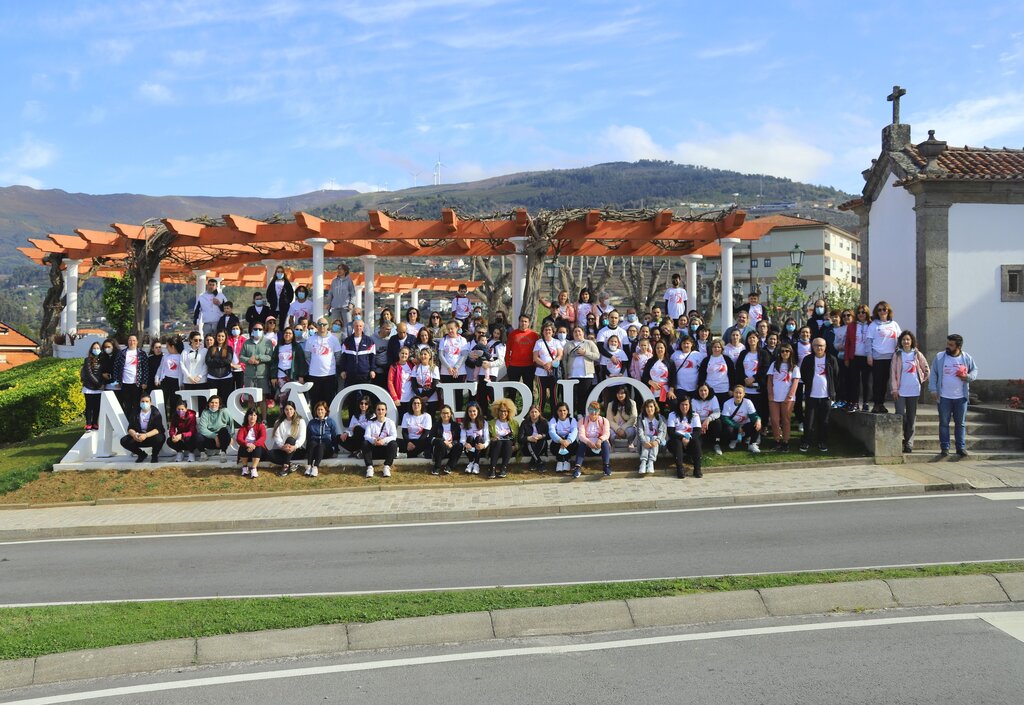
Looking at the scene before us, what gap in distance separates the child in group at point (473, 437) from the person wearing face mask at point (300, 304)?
19.0 ft

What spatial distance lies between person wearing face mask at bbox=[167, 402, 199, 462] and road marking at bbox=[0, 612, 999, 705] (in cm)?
909

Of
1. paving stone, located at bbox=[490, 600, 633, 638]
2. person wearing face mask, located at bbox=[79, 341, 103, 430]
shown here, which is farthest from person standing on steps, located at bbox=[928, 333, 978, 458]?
person wearing face mask, located at bbox=[79, 341, 103, 430]

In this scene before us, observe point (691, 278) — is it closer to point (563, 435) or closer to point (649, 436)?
point (649, 436)

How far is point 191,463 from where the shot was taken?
47.0 feet

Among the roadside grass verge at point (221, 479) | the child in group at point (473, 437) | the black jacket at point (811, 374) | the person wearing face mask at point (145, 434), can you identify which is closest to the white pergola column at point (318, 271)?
the person wearing face mask at point (145, 434)

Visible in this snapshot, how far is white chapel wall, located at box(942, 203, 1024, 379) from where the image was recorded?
17.1 m

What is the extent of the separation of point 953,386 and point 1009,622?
807 centimetres

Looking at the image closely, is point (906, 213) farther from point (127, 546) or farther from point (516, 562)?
point (127, 546)

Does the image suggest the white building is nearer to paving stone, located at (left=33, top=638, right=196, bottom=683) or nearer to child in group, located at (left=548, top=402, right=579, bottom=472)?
child in group, located at (left=548, top=402, right=579, bottom=472)

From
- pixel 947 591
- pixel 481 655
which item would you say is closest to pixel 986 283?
pixel 947 591

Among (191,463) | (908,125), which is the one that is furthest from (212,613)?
(908,125)

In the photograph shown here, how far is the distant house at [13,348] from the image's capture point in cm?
5882

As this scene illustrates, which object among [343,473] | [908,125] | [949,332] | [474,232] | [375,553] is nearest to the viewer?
[375,553]

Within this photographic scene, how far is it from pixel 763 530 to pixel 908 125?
1465 centimetres
